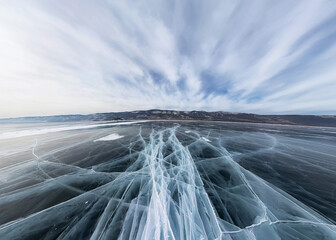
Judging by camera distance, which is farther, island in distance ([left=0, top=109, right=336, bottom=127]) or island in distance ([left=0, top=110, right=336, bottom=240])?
island in distance ([left=0, top=109, right=336, bottom=127])

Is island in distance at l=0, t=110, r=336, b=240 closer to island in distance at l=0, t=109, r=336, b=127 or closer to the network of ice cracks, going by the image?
the network of ice cracks

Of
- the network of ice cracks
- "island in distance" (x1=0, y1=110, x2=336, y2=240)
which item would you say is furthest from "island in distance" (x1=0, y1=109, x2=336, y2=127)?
the network of ice cracks

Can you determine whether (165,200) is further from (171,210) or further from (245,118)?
(245,118)

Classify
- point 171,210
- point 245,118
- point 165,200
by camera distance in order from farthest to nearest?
1. point 245,118
2. point 165,200
3. point 171,210

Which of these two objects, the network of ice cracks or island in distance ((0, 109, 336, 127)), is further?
island in distance ((0, 109, 336, 127))

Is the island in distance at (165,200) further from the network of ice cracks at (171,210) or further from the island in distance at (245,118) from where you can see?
the island in distance at (245,118)

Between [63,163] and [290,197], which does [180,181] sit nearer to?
[290,197]

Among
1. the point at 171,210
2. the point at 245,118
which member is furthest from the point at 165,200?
the point at 245,118

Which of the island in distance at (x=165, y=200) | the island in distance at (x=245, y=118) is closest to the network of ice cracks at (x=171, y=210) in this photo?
the island in distance at (x=165, y=200)
